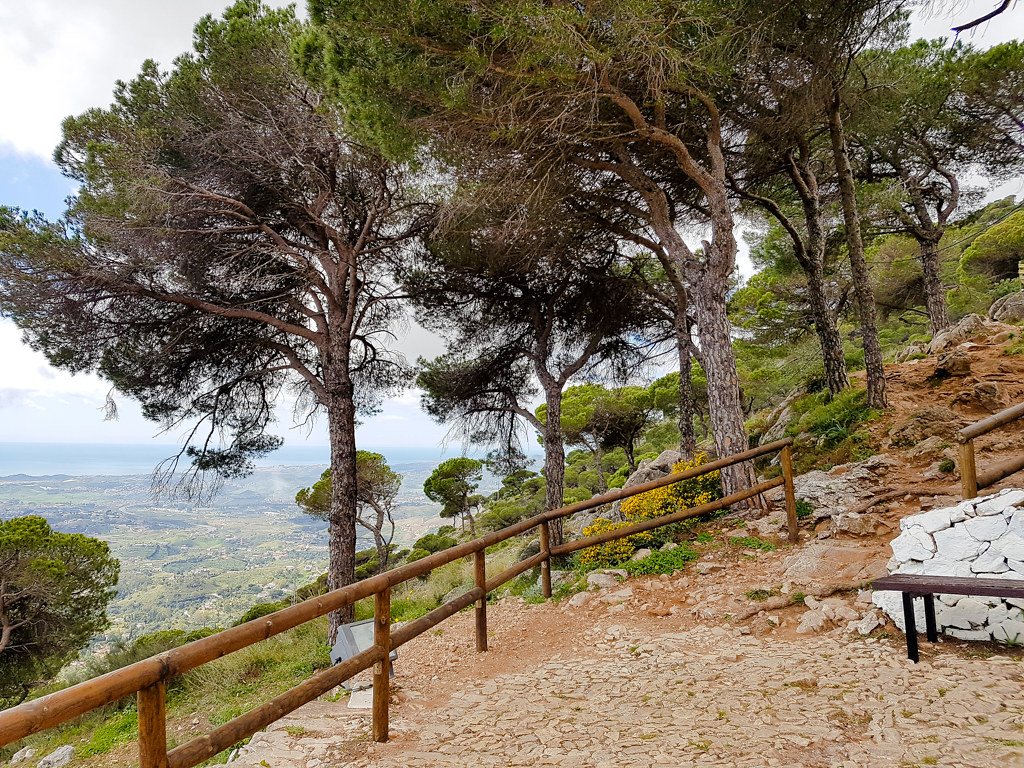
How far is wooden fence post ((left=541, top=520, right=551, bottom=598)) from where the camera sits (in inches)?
206

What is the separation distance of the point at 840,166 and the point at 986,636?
26.6 ft

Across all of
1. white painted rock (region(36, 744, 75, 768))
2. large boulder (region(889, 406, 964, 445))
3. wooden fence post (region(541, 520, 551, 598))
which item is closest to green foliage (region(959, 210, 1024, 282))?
large boulder (region(889, 406, 964, 445))

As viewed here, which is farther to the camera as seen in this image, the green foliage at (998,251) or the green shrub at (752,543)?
the green foliage at (998,251)

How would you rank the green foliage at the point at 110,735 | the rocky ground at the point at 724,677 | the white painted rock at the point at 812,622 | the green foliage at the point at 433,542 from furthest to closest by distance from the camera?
the green foliage at the point at 433,542 → the green foliage at the point at 110,735 → the white painted rock at the point at 812,622 → the rocky ground at the point at 724,677

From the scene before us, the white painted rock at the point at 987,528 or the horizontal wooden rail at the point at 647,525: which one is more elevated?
the white painted rock at the point at 987,528

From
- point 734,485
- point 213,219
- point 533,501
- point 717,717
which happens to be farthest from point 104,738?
point 533,501

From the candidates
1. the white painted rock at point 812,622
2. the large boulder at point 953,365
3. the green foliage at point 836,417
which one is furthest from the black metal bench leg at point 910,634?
the large boulder at point 953,365

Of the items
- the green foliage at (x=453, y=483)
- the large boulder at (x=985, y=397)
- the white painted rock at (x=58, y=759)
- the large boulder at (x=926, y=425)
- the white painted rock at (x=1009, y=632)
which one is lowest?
the white painted rock at (x=58, y=759)

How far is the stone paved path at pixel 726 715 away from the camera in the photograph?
221 centimetres

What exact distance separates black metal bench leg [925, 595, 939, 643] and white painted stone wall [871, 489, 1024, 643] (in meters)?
0.12

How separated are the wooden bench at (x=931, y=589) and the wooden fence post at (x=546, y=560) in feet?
9.34

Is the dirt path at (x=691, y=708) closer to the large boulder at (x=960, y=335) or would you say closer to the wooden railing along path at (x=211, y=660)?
the wooden railing along path at (x=211, y=660)

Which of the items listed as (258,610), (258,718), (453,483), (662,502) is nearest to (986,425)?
(662,502)

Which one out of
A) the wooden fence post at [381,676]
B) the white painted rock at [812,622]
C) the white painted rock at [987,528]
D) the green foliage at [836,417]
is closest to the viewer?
the wooden fence post at [381,676]
